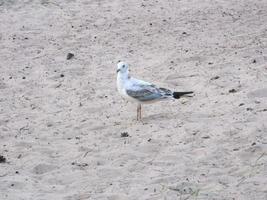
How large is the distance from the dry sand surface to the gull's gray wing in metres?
0.27

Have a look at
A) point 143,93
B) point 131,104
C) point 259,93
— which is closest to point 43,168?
point 143,93

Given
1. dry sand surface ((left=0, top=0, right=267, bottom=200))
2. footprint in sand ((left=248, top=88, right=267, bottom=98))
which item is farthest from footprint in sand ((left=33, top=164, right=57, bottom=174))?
footprint in sand ((left=248, top=88, right=267, bottom=98))

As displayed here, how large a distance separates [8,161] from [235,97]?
277cm

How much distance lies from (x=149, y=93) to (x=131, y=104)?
796 mm

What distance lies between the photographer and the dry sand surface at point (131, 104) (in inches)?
269

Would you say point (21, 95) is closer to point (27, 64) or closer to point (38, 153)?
point (27, 64)

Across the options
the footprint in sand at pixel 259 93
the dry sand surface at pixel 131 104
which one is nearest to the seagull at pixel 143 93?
the dry sand surface at pixel 131 104

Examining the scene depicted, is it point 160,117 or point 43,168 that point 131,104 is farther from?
point 43,168

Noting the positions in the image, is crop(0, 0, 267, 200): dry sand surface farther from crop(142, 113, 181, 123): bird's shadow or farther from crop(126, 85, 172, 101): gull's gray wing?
crop(126, 85, 172, 101): gull's gray wing

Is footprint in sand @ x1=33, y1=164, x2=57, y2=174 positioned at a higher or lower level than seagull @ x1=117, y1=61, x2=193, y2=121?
lower

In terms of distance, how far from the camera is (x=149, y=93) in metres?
8.67

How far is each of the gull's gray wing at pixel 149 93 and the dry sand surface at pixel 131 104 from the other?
0.87ft

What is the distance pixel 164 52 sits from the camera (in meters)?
10.8

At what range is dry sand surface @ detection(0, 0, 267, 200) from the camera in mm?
6840
